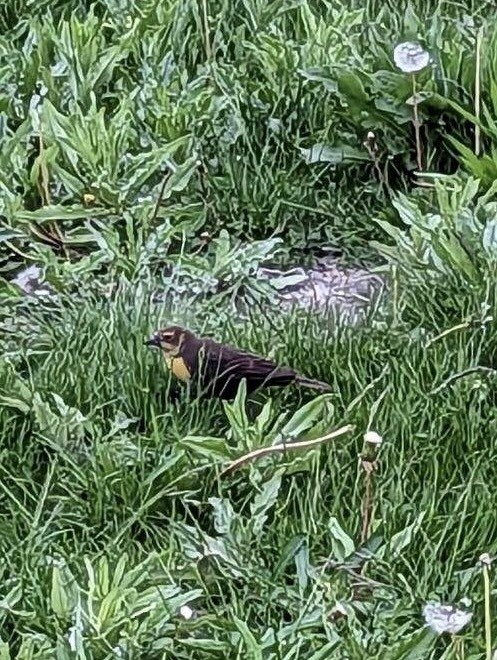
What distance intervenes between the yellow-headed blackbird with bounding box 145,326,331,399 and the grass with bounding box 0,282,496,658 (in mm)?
46

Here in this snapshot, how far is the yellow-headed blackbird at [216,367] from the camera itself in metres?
3.74

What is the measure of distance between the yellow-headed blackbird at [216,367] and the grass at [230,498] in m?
0.05

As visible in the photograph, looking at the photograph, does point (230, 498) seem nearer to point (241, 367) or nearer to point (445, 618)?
point (241, 367)

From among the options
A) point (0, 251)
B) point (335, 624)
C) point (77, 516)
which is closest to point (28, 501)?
point (77, 516)

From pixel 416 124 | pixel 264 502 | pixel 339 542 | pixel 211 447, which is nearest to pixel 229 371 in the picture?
pixel 211 447

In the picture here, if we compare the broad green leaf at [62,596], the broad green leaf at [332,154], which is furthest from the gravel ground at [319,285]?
the broad green leaf at [62,596]

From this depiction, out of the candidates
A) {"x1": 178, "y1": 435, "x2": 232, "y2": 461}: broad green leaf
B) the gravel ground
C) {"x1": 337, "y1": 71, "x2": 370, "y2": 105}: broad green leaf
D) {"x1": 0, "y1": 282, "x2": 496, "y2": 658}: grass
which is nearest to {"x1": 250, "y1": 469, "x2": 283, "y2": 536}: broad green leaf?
{"x1": 0, "y1": 282, "x2": 496, "y2": 658}: grass

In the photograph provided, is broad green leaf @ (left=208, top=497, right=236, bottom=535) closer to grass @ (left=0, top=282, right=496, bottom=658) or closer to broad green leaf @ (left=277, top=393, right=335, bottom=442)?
grass @ (left=0, top=282, right=496, bottom=658)

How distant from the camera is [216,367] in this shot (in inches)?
148

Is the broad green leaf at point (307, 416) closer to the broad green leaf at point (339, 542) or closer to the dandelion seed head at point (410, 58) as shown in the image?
the broad green leaf at point (339, 542)

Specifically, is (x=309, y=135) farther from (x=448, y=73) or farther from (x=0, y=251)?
(x=0, y=251)

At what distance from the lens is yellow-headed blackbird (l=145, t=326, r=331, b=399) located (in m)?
3.74

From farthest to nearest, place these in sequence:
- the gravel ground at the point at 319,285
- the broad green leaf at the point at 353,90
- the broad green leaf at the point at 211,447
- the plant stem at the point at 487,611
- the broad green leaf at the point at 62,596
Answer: the broad green leaf at the point at 353,90 < the gravel ground at the point at 319,285 < the broad green leaf at the point at 211,447 < the broad green leaf at the point at 62,596 < the plant stem at the point at 487,611

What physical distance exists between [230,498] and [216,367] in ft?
1.20
